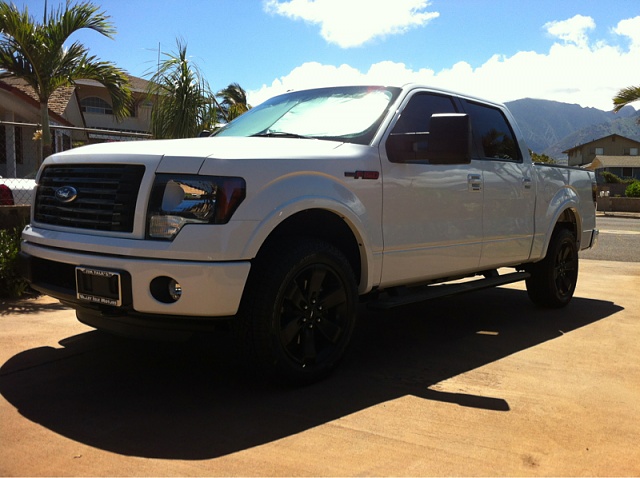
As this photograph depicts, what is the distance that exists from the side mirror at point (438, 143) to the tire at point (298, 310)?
2.98 feet

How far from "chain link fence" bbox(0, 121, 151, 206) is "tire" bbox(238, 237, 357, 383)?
1842 mm

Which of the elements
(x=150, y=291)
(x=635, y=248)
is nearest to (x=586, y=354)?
(x=150, y=291)

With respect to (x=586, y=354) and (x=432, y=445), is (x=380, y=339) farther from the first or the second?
(x=432, y=445)

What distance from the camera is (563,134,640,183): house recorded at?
6712 cm

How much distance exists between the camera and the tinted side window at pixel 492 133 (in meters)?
5.50

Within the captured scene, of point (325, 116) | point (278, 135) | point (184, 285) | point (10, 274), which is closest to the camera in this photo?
point (184, 285)

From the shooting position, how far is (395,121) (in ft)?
14.7

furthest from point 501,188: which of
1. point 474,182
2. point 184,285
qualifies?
point 184,285

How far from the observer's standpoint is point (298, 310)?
3.76m

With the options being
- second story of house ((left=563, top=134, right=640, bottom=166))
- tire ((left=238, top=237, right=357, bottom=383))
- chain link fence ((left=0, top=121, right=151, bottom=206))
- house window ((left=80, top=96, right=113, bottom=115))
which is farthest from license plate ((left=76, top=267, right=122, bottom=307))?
second story of house ((left=563, top=134, right=640, bottom=166))

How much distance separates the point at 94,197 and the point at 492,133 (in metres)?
3.54

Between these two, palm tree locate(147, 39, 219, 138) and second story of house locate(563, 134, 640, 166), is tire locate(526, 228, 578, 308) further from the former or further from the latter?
second story of house locate(563, 134, 640, 166)

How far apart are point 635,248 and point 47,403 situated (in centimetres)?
1252

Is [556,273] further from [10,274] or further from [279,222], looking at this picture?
[10,274]
